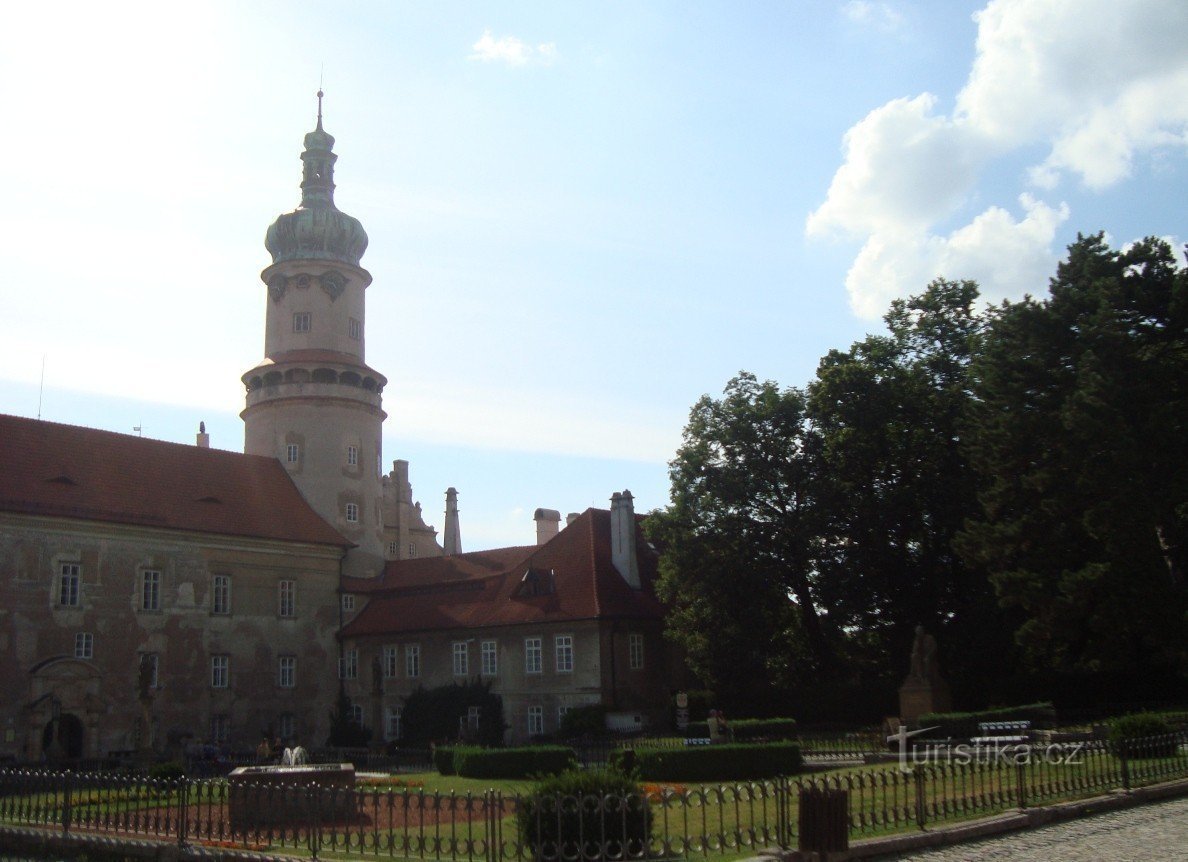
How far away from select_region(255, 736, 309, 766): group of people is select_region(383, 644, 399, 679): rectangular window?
5.26m

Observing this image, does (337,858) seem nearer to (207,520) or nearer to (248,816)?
(248,816)

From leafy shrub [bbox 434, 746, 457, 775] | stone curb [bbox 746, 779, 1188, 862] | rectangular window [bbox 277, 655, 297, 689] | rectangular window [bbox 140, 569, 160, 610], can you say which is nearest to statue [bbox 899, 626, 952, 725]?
leafy shrub [bbox 434, 746, 457, 775]

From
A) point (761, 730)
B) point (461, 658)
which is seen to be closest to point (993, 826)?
point (761, 730)

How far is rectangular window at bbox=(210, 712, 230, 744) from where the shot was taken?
4594 centimetres

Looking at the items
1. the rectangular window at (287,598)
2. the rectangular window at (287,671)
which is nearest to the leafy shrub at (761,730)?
the rectangular window at (287,671)

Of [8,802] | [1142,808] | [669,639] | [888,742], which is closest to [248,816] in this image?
[8,802]

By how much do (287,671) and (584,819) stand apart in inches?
1535

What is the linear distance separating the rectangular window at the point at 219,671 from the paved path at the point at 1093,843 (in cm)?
3697

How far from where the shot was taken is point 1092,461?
32875 mm

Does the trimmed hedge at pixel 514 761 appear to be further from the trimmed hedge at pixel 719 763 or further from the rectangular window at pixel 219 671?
the rectangular window at pixel 219 671

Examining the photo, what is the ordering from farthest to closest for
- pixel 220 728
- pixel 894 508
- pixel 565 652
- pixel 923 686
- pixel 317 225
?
pixel 317 225 < pixel 220 728 < pixel 565 652 < pixel 894 508 < pixel 923 686

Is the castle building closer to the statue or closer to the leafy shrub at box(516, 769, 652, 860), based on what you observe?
the statue

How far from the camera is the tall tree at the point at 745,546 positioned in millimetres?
40969
